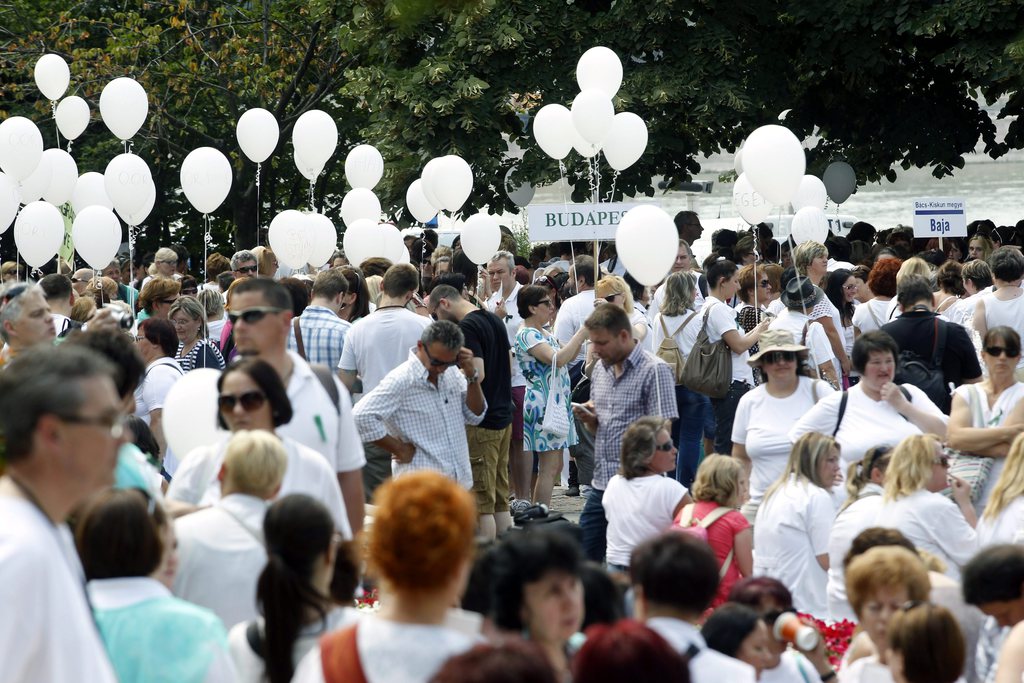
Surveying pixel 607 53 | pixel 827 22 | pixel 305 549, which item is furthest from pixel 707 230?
pixel 305 549

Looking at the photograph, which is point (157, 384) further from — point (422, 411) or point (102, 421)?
point (102, 421)

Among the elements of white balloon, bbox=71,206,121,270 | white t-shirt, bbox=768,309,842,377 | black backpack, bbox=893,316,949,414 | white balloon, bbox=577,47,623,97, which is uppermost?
white balloon, bbox=577,47,623,97

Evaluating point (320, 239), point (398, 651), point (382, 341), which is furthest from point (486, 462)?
point (398, 651)

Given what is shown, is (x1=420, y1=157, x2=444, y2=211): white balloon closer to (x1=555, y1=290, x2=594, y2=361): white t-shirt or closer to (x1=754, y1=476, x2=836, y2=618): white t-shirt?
(x1=555, y1=290, x2=594, y2=361): white t-shirt

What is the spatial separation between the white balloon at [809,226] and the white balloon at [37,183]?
7.25 metres

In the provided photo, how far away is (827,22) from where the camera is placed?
63.8ft

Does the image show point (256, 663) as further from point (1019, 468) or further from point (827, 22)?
point (827, 22)

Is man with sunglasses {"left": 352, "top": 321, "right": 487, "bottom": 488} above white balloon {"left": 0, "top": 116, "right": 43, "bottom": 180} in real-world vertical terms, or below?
below

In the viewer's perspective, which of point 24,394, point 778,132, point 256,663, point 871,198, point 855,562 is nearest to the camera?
point 24,394

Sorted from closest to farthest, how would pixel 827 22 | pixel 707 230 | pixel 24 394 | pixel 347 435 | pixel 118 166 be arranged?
pixel 24 394, pixel 347 435, pixel 118 166, pixel 827 22, pixel 707 230

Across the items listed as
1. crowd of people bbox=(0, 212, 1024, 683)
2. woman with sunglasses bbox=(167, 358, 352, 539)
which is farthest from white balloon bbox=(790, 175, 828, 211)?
woman with sunglasses bbox=(167, 358, 352, 539)

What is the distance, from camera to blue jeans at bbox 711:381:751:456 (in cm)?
1018

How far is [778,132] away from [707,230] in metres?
23.7

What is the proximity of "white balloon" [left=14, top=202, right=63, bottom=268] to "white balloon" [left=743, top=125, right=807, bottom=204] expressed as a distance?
6.20 metres
